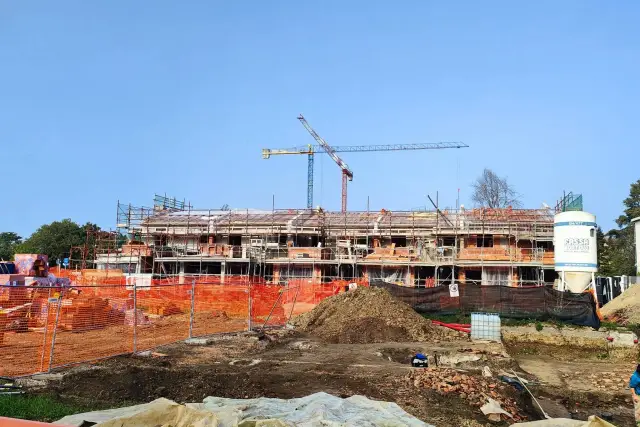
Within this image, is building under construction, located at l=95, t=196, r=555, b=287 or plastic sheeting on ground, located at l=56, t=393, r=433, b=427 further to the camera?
building under construction, located at l=95, t=196, r=555, b=287

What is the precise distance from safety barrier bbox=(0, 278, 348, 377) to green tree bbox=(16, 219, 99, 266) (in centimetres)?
4649

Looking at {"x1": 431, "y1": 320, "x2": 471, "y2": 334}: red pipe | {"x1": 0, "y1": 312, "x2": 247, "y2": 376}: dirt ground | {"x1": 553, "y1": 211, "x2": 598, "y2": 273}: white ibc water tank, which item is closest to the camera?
{"x1": 0, "y1": 312, "x2": 247, "y2": 376}: dirt ground

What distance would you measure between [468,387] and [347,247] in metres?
32.0

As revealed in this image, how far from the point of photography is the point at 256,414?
7.48m

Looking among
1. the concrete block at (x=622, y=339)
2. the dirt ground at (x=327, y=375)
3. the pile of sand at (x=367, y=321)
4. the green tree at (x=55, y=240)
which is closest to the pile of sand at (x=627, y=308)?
the concrete block at (x=622, y=339)

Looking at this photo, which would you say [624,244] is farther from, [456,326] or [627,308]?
[456,326]

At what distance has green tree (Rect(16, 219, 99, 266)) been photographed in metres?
70.3

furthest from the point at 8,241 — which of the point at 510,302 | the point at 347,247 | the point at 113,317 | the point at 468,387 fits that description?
the point at 468,387

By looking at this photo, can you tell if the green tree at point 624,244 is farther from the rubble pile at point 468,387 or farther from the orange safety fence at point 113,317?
the rubble pile at point 468,387

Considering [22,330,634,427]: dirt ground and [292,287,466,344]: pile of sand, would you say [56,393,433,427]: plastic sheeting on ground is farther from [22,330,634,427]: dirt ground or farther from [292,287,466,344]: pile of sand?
[292,287,466,344]: pile of sand

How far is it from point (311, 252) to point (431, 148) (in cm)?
5312

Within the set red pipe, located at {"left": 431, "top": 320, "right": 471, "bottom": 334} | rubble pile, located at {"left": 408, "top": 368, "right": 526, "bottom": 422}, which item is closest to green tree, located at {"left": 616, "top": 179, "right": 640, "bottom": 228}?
red pipe, located at {"left": 431, "top": 320, "right": 471, "bottom": 334}

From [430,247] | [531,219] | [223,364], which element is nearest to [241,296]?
[223,364]

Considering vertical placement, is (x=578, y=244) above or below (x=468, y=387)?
above
